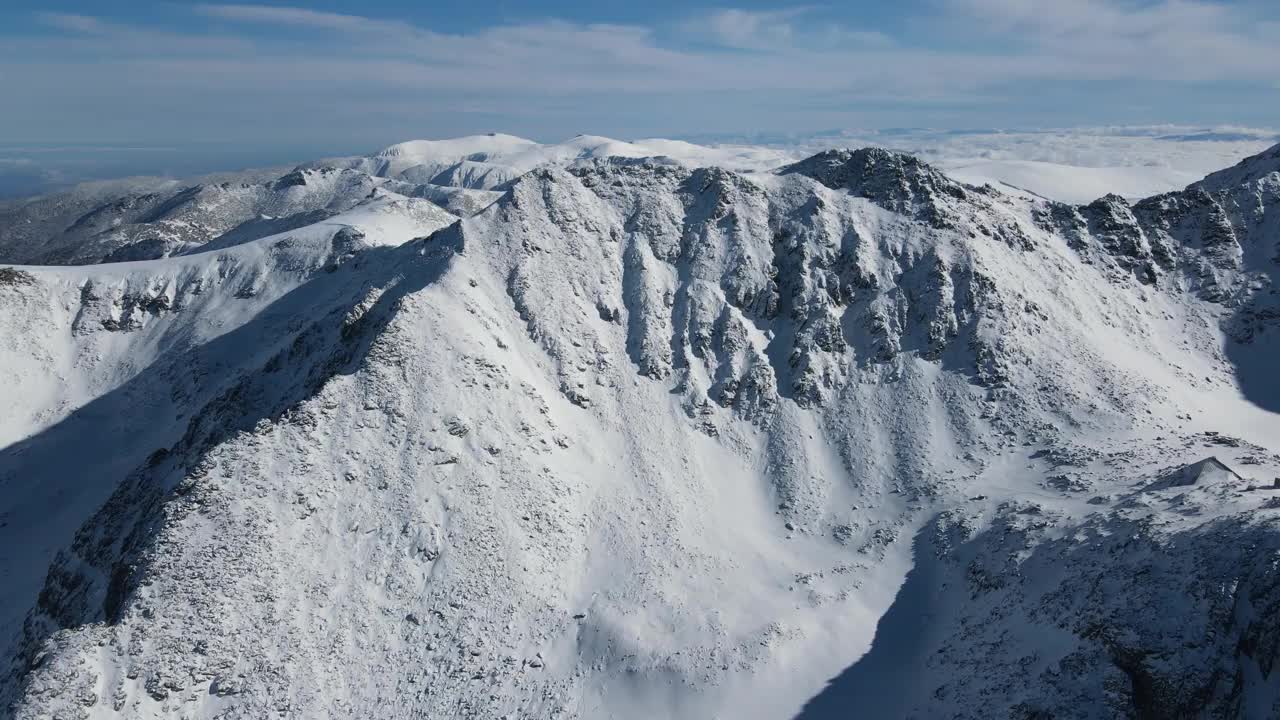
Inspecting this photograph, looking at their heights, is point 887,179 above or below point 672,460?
above

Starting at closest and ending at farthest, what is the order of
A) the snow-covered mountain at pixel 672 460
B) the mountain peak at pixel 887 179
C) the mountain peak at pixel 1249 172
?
the snow-covered mountain at pixel 672 460
the mountain peak at pixel 887 179
the mountain peak at pixel 1249 172

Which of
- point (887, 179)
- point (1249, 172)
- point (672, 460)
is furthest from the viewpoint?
point (1249, 172)

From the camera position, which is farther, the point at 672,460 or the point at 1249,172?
the point at 1249,172

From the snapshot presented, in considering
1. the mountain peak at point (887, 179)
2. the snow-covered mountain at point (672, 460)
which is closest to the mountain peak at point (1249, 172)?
the snow-covered mountain at point (672, 460)

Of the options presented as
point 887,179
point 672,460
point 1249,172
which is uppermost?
point 1249,172

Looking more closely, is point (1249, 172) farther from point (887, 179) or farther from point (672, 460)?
point (672, 460)

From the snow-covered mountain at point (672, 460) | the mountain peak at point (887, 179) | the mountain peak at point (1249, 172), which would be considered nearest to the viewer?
the snow-covered mountain at point (672, 460)

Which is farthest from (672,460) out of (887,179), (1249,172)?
(1249,172)

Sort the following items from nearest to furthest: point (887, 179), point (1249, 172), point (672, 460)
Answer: point (672, 460) < point (887, 179) < point (1249, 172)

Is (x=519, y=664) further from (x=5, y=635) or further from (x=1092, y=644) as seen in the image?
(x=5, y=635)

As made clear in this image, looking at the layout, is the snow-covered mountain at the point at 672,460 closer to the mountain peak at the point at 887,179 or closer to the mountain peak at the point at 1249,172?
the mountain peak at the point at 887,179
